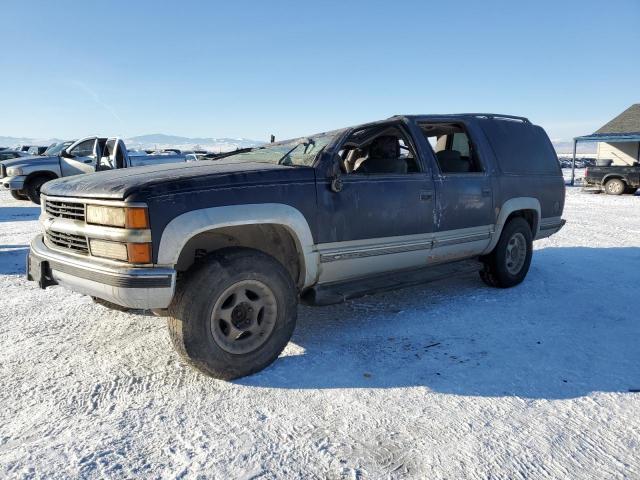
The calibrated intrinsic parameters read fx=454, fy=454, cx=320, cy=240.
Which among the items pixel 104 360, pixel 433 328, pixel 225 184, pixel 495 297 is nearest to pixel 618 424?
pixel 433 328

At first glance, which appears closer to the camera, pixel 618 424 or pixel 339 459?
pixel 339 459

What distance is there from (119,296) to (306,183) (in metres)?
1.44

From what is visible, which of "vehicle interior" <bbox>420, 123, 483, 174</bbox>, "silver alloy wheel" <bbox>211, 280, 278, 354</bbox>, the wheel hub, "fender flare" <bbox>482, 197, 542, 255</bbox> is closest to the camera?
"silver alloy wheel" <bbox>211, 280, 278, 354</bbox>

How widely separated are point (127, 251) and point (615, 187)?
20599mm

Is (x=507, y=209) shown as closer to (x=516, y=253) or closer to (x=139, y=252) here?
(x=516, y=253)

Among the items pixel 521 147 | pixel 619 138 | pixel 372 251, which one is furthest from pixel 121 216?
pixel 619 138

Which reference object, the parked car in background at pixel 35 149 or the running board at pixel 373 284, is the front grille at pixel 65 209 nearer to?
the running board at pixel 373 284

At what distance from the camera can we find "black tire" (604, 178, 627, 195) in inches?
717

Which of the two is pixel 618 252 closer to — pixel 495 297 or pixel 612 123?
pixel 495 297

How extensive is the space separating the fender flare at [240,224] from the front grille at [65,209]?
0.74 metres

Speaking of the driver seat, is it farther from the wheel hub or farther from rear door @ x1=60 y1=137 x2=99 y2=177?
rear door @ x1=60 y1=137 x2=99 y2=177

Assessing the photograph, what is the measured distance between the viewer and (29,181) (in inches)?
505

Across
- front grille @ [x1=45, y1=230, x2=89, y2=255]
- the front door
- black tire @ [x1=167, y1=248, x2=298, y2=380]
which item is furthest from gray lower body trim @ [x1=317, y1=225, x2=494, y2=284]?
front grille @ [x1=45, y1=230, x2=89, y2=255]

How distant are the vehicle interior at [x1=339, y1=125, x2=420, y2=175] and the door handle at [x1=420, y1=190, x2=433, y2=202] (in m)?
0.23
